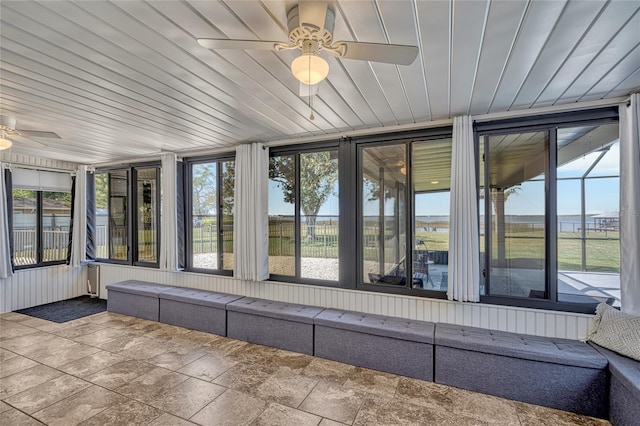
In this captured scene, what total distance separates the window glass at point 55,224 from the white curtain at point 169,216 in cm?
247

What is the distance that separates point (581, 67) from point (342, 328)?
2911 millimetres

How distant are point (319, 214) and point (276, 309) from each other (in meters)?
1.31

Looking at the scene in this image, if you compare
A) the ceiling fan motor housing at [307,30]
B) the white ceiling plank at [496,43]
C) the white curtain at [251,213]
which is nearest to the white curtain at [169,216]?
the white curtain at [251,213]

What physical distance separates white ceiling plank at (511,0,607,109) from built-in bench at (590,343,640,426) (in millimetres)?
2133

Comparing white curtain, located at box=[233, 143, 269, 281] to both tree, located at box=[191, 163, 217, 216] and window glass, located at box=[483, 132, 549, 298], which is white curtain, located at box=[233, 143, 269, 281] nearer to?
tree, located at box=[191, 163, 217, 216]

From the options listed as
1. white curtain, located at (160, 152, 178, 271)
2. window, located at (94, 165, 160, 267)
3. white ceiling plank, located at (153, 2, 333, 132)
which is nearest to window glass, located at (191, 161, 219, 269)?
white curtain, located at (160, 152, 178, 271)

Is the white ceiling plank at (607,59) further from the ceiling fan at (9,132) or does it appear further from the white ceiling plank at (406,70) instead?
the ceiling fan at (9,132)

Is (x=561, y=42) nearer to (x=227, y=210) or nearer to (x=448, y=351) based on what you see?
(x=448, y=351)

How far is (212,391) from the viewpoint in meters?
2.61

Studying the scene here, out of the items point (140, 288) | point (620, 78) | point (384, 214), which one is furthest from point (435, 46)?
point (140, 288)

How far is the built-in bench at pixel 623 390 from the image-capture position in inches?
76.7

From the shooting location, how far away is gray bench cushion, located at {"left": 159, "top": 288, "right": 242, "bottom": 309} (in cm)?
394

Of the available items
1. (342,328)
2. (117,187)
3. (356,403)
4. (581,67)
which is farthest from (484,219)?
(117,187)

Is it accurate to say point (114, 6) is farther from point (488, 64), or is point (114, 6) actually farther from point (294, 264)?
point (294, 264)
